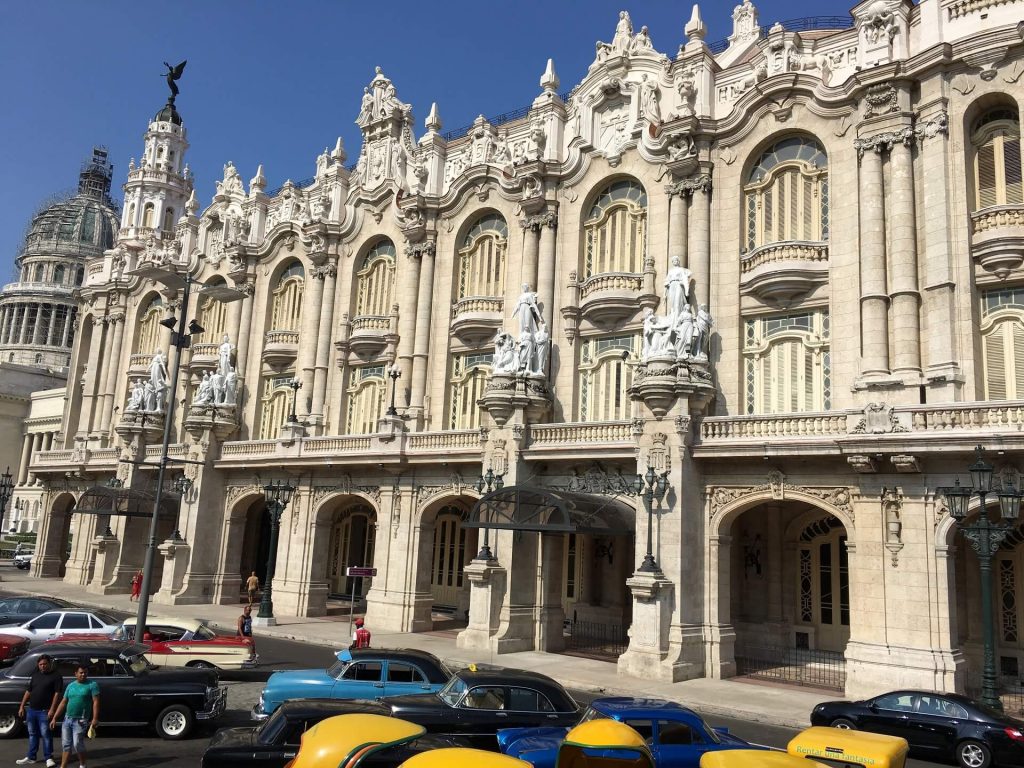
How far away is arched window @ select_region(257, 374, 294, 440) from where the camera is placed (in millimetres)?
38000

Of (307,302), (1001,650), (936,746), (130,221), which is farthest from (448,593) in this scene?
(130,221)

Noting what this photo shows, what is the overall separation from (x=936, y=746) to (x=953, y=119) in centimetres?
1682

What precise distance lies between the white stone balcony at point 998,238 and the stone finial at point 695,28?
11.5 m

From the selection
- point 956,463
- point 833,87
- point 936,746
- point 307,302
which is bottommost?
point 936,746

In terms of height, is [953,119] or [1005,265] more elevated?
[953,119]

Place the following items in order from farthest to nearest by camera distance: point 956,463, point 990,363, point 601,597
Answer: point 601,597
point 990,363
point 956,463

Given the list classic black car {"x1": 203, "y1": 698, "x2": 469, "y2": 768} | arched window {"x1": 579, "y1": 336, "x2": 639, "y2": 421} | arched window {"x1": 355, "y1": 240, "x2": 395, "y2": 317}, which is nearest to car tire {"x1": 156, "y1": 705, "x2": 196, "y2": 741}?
classic black car {"x1": 203, "y1": 698, "x2": 469, "y2": 768}

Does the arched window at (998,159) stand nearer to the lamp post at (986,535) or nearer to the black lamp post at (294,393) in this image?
the lamp post at (986,535)

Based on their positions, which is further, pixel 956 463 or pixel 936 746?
pixel 956 463

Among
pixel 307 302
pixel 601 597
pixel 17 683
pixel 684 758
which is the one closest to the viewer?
pixel 684 758

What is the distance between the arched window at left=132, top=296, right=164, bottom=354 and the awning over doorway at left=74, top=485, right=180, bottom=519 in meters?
8.89

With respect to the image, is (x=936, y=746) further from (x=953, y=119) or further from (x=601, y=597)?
(x=953, y=119)

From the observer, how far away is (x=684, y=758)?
10727 millimetres

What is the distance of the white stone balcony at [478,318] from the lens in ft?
102
